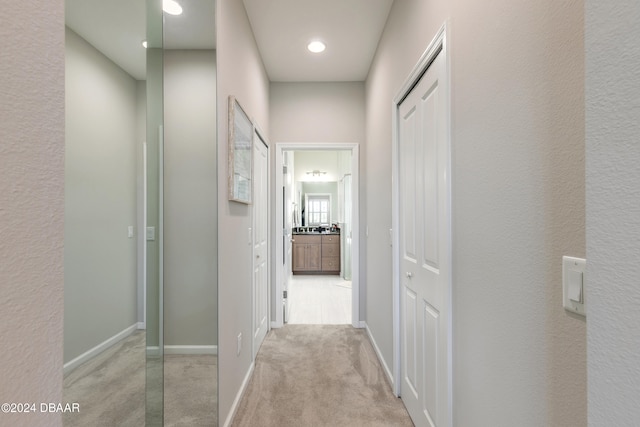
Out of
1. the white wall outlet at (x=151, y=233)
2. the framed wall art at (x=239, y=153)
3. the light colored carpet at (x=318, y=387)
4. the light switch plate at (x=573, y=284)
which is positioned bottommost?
the light colored carpet at (x=318, y=387)

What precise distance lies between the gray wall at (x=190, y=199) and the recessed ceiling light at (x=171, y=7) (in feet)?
0.54

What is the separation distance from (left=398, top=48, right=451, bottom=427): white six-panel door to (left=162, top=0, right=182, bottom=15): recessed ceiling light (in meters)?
1.21

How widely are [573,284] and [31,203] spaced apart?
1.02 meters

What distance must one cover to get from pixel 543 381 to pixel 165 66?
5.55 ft

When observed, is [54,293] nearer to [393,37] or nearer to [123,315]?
[123,315]

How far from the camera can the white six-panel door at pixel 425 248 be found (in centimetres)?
138

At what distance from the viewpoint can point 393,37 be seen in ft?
7.45

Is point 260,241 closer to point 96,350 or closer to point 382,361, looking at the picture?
point 382,361

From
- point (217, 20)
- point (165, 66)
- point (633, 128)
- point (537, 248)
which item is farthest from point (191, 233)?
point (633, 128)

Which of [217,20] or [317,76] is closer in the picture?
[217,20]

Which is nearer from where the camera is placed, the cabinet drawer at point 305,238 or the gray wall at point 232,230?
the gray wall at point 232,230

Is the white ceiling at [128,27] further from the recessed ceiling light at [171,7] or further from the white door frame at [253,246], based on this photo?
the white door frame at [253,246]

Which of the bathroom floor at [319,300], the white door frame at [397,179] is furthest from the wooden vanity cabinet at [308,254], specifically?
the white door frame at [397,179]

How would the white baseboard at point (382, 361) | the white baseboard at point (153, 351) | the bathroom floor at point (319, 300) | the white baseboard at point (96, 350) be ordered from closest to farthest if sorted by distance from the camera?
1. the white baseboard at point (96, 350)
2. the white baseboard at point (153, 351)
3. the white baseboard at point (382, 361)
4. the bathroom floor at point (319, 300)
